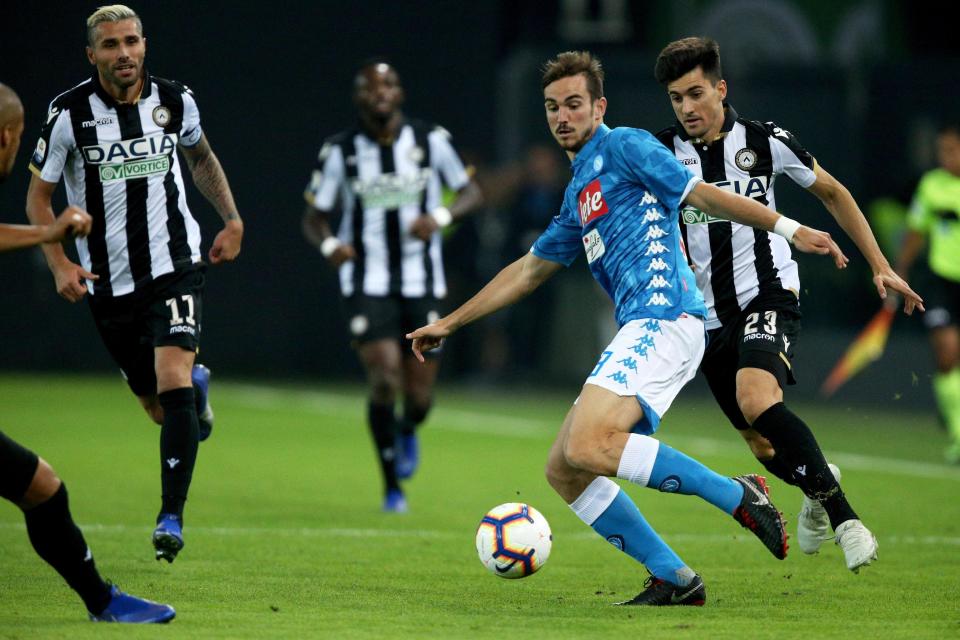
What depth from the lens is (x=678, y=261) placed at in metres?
5.96

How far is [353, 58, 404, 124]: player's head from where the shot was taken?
929 centimetres

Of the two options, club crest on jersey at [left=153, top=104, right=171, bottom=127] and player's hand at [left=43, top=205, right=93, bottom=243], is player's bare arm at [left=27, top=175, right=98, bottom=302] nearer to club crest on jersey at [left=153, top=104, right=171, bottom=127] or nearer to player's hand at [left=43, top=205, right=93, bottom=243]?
club crest on jersey at [left=153, top=104, right=171, bottom=127]

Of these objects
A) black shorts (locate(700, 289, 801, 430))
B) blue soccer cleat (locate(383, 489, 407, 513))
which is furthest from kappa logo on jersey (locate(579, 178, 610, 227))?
blue soccer cleat (locate(383, 489, 407, 513))

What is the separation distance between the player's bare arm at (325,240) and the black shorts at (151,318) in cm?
215

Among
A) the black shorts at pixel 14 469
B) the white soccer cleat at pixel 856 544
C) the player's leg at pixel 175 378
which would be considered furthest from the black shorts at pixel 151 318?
the white soccer cleat at pixel 856 544

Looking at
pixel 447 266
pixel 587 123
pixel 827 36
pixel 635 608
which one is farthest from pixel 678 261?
pixel 827 36

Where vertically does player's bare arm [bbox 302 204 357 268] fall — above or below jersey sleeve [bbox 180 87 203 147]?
below

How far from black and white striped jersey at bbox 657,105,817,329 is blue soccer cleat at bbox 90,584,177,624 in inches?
111

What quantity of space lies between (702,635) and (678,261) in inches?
58.2

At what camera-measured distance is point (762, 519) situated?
19.0ft

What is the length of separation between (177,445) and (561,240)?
1858mm

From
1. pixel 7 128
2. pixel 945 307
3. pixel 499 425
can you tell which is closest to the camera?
pixel 7 128

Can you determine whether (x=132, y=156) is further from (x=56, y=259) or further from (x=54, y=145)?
(x=56, y=259)

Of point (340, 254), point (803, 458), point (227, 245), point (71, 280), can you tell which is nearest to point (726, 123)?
point (803, 458)
